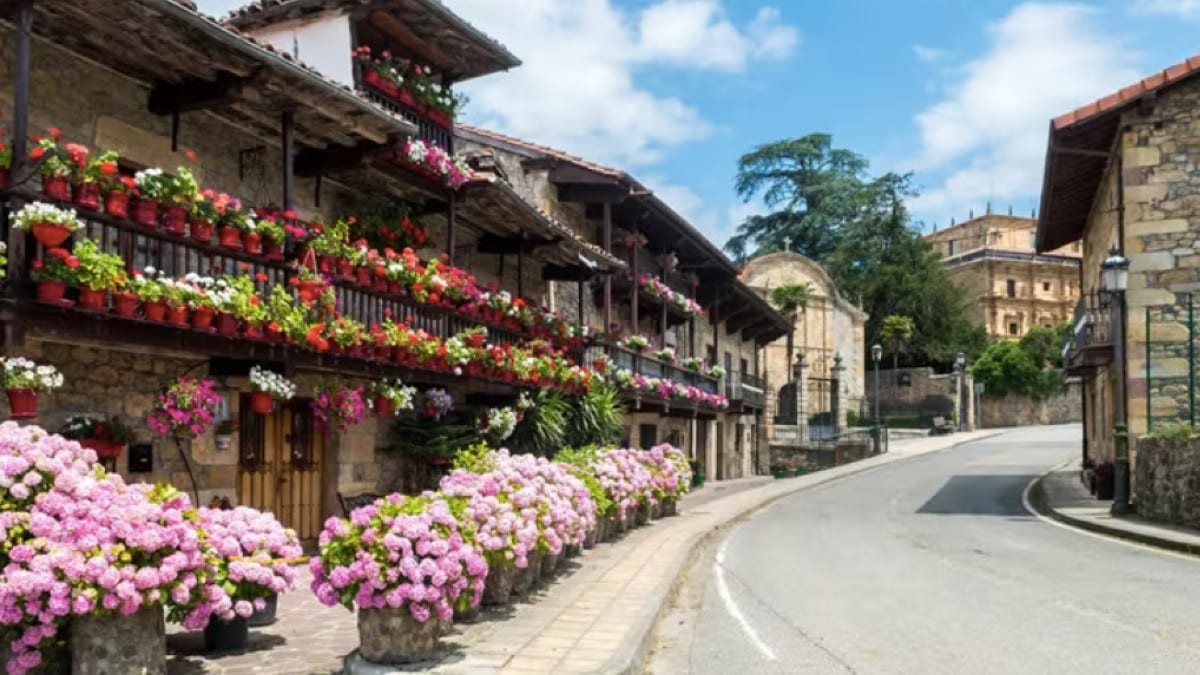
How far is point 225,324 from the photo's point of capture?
10.1m

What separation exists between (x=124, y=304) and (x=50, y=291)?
0.72m

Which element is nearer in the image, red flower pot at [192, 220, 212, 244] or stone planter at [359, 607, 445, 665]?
stone planter at [359, 607, 445, 665]

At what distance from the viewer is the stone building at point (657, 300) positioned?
2292 centimetres

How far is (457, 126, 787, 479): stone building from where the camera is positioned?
902 inches

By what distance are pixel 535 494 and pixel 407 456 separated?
671cm

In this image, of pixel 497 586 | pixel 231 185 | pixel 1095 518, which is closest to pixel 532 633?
pixel 497 586

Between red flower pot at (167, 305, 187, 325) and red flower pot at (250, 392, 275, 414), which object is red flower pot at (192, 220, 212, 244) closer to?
red flower pot at (167, 305, 187, 325)

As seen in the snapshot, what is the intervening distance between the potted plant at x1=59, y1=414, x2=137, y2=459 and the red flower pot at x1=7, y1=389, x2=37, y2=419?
1198 millimetres

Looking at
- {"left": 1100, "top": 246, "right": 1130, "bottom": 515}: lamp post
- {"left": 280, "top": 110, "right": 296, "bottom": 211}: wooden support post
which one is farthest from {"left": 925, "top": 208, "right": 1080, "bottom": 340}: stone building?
{"left": 280, "top": 110, "right": 296, "bottom": 211}: wooden support post

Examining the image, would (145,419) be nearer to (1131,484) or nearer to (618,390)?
A: (618,390)

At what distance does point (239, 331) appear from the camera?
10328 millimetres

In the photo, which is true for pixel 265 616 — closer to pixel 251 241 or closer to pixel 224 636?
pixel 224 636

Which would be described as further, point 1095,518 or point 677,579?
point 1095,518

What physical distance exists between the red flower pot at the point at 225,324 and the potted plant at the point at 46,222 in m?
1.88
